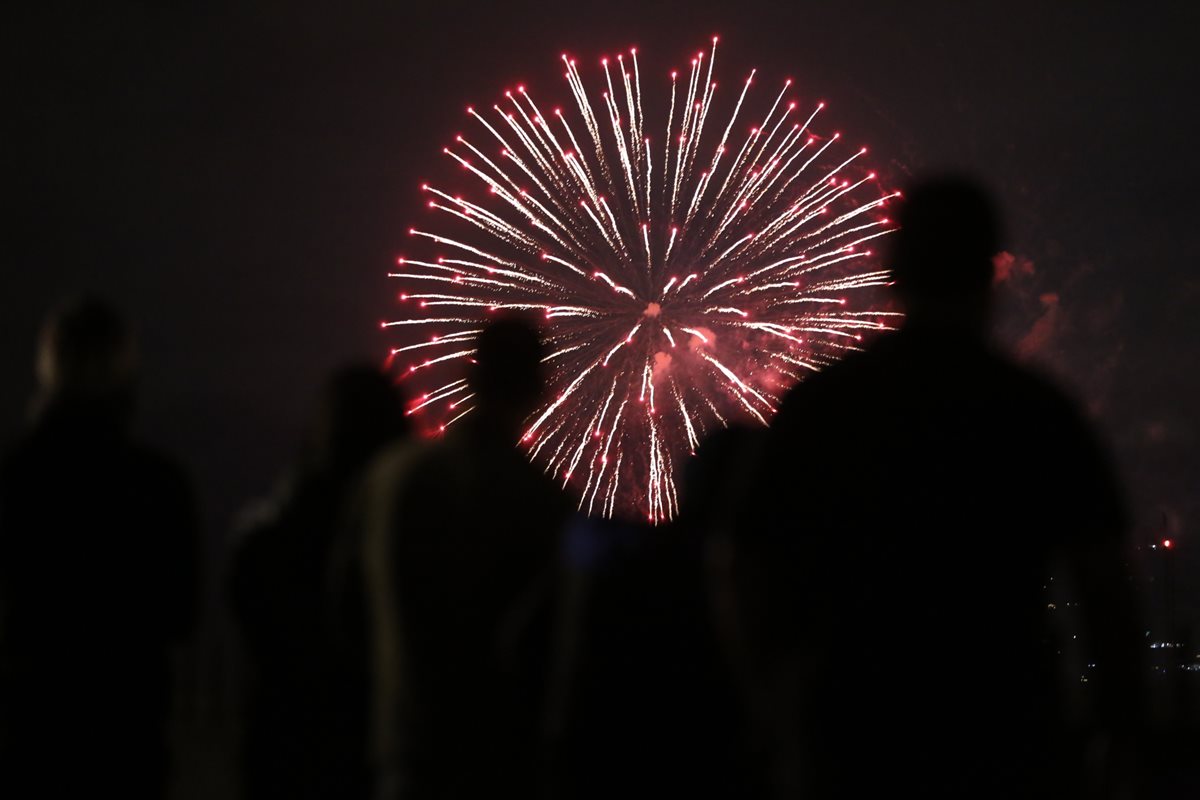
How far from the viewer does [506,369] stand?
4.47 metres

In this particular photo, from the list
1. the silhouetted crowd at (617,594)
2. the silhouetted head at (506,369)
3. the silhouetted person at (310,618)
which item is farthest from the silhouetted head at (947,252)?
the silhouetted person at (310,618)

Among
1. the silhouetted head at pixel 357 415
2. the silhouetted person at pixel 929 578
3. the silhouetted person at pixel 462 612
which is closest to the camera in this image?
the silhouetted person at pixel 929 578

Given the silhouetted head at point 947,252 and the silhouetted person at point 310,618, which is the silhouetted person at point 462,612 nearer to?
the silhouetted person at point 310,618

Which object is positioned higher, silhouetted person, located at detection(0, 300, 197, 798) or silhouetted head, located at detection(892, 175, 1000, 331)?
silhouetted head, located at detection(892, 175, 1000, 331)

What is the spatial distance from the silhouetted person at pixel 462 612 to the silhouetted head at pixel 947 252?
145cm

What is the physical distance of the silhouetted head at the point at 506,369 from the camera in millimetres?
4441

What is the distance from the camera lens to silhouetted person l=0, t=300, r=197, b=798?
175 inches

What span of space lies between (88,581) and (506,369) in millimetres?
1307

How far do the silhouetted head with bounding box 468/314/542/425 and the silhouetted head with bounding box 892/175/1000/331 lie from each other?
1.59 metres

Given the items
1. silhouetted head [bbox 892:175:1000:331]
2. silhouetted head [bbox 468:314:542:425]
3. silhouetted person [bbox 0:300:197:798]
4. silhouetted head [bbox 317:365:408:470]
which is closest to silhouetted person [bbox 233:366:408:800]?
silhouetted head [bbox 317:365:408:470]

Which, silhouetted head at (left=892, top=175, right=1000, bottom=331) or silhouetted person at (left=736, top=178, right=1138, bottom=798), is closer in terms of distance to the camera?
silhouetted person at (left=736, top=178, right=1138, bottom=798)

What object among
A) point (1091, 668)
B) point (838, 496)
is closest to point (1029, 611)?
point (1091, 668)

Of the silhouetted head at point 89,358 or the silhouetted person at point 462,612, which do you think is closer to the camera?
the silhouetted person at point 462,612

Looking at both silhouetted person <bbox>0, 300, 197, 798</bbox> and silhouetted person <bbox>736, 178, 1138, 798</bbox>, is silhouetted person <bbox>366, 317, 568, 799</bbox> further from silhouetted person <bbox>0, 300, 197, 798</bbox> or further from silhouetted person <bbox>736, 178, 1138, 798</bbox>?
silhouetted person <bbox>736, 178, 1138, 798</bbox>
